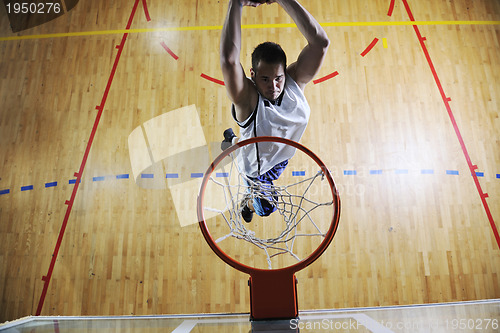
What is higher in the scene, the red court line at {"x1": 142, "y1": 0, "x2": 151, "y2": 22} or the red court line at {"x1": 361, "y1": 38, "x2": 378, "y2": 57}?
the red court line at {"x1": 142, "y1": 0, "x2": 151, "y2": 22}

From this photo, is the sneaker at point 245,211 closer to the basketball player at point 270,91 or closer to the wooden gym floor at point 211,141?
the basketball player at point 270,91

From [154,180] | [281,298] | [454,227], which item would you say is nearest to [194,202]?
[154,180]

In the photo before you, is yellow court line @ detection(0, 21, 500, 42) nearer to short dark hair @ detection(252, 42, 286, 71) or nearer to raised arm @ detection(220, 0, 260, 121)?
short dark hair @ detection(252, 42, 286, 71)

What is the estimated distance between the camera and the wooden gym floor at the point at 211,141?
290 cm

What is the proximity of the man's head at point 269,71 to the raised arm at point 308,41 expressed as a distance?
0.16 metres

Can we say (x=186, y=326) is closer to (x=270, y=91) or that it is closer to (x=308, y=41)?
(x=270, y=91)

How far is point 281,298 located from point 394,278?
1706 millimetres

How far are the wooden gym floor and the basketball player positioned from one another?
994 millimetres

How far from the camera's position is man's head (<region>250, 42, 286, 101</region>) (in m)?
2.01

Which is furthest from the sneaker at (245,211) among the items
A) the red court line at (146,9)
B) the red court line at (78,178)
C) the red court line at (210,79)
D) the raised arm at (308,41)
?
the red court line at (146,9)

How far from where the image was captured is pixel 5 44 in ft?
11.9

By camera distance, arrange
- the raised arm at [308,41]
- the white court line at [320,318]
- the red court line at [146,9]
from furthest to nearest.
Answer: the red court line at [146,9], the raised arm at [308,41], the white court line at [320,318]

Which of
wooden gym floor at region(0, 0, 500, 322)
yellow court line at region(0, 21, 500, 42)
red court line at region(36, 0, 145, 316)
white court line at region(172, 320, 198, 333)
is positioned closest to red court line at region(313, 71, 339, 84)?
wooden gym floor at region(0, 0, 500, 322)

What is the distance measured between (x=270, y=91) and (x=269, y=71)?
110 millimetres
